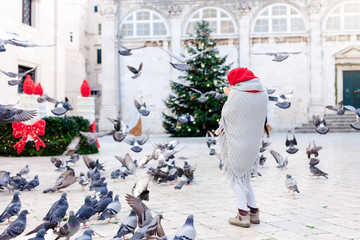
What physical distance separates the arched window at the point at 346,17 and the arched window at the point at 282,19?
193 cm

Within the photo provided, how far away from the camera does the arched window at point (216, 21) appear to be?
26.4m

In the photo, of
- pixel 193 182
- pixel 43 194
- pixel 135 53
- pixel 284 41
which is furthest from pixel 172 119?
pixel 43 194

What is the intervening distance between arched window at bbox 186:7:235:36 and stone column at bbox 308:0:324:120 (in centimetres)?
529

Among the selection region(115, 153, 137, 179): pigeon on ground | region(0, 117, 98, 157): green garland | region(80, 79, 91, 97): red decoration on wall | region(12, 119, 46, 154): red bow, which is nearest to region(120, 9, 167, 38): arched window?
region(80, 79, 91, 97): red decoration on wall

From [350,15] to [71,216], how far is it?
85.7ft

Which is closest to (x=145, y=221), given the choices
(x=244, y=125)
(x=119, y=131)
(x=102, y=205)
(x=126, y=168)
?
(x=102, y=205)

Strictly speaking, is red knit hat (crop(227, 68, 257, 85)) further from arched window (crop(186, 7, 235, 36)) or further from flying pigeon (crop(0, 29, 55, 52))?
arched window (crop(186, 7, 235, 36))

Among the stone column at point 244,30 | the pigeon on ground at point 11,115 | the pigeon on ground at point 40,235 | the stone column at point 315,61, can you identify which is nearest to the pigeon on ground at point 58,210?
the pigeon on ground at point 40,235

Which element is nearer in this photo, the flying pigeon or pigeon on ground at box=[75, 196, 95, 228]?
pigeon on ground at box=[75, 196, 95, 228]

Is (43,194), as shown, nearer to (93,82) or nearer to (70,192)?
(70,192)

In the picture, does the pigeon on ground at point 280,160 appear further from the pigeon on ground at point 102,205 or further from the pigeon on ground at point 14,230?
the pigeon on ground at point 14,230

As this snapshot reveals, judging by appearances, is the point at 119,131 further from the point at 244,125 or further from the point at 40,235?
the point at 40,235

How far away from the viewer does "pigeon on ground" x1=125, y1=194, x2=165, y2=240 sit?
11.9ft

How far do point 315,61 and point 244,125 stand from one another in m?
22.9
